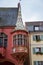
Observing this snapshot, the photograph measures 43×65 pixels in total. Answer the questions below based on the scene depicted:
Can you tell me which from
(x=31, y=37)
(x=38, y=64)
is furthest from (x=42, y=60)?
(x=31, y=37)

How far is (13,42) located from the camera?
5084cm

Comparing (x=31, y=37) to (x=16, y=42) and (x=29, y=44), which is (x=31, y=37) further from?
(x=16, y=42)

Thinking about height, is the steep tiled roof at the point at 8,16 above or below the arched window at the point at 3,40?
above

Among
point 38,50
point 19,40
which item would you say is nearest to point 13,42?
point 19,40

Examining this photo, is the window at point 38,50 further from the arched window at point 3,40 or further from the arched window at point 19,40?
the arched window at point 3,40

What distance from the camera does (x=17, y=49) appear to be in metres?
49.0

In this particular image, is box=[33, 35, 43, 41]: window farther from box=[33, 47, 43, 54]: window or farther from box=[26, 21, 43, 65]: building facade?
box=[33, 47, 43, 54]: window

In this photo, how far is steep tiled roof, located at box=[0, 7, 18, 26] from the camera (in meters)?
52.7

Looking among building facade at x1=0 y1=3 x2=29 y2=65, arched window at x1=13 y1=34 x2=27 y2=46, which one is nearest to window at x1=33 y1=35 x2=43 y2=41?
building facade at x1=0 y1=3 x2=29 y2=65

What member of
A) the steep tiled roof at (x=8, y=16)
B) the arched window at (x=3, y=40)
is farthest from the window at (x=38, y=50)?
the steep tiled roof at (x=8, y=16)

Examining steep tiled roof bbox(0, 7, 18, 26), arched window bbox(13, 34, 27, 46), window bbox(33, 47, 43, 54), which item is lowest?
window bbox(33, 47, 43, 54)

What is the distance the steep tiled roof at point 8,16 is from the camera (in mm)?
52666

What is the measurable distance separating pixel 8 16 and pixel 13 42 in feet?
21.2

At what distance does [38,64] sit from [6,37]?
821 cm
